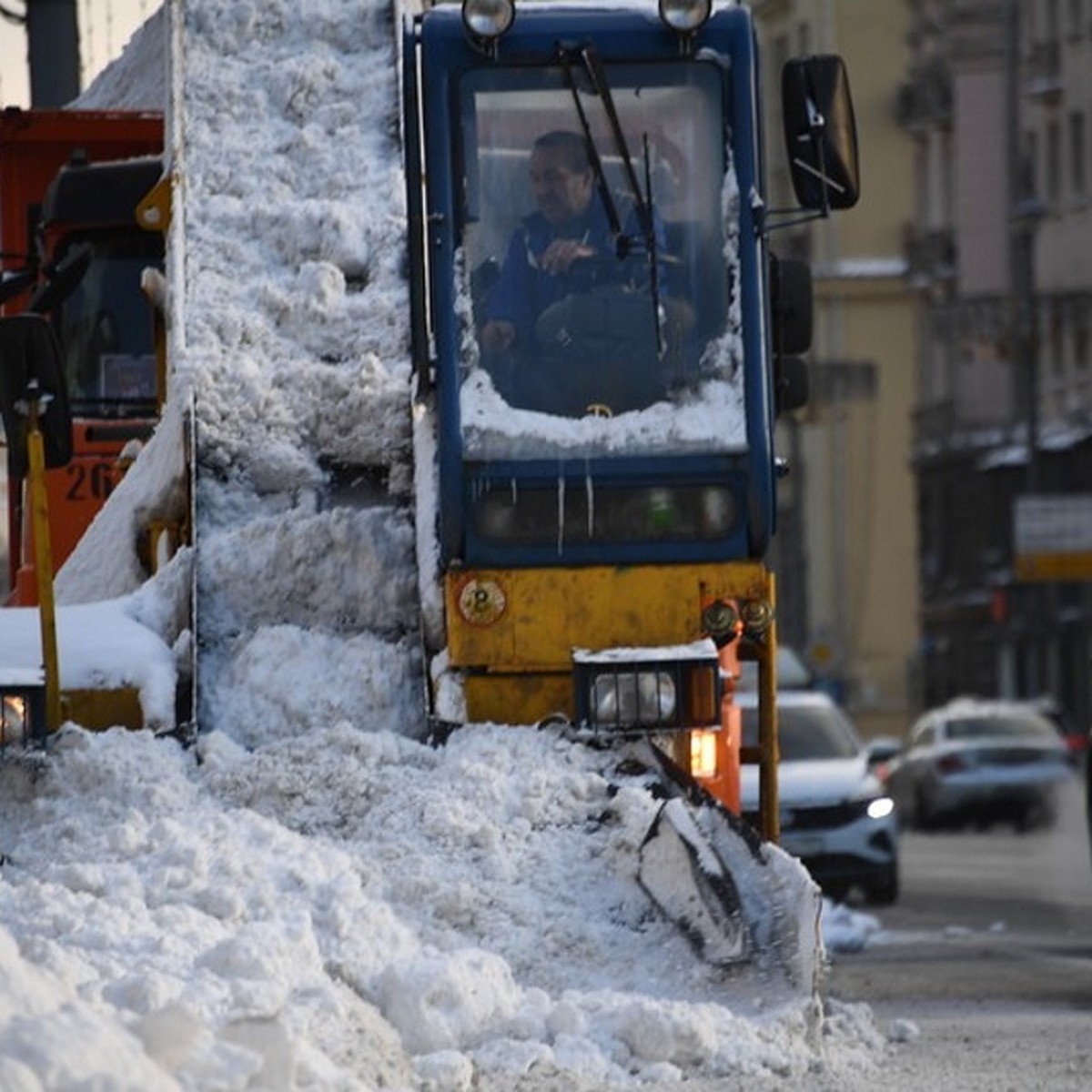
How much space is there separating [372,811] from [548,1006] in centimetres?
134

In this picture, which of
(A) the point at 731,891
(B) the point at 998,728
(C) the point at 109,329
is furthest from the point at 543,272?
(B) the point at 998,728

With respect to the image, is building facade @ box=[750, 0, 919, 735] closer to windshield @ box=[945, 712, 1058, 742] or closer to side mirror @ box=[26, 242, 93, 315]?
windshield @ box=[945, 712, 1058, 742]

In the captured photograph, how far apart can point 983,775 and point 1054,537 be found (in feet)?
57.2

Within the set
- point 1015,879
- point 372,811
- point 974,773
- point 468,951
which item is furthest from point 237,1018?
point 974,773

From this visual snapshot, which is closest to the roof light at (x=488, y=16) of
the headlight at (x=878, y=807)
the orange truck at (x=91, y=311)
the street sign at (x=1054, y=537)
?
the orange truck at (x=91, y=311)

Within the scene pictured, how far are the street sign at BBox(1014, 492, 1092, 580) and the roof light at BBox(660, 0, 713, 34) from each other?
4978 centimetres

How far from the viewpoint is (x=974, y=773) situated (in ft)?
152

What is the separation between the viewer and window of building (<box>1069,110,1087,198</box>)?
230 feet

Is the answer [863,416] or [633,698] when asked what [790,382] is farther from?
[863,416]

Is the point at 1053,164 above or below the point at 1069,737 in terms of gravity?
above

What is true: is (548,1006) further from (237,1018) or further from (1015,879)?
(1015,879)

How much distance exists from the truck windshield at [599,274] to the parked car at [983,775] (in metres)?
32.9

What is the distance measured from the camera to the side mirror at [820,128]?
12.8 meters

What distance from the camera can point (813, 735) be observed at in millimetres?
28406
